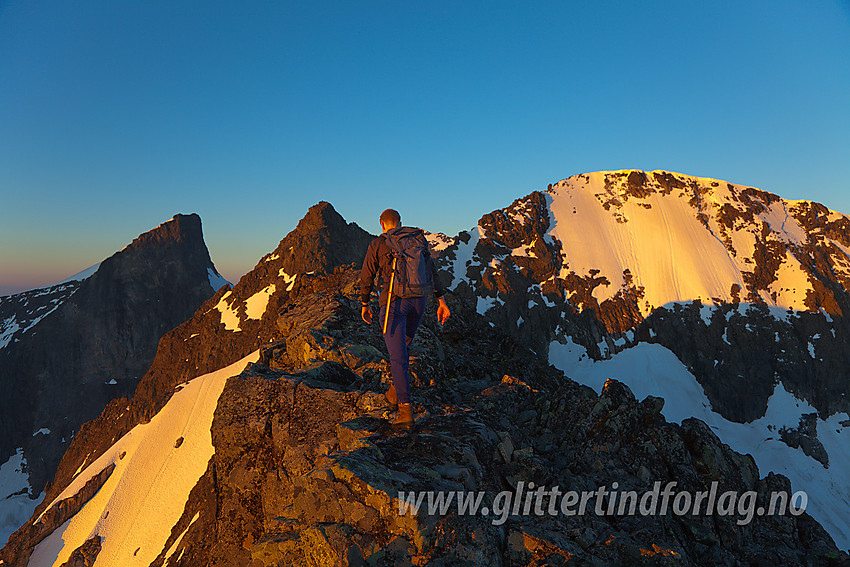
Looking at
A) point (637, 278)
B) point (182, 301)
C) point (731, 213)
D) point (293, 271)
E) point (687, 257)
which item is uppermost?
point (731, 213)

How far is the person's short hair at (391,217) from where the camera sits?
28.2ft

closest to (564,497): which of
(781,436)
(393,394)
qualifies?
(393,394)

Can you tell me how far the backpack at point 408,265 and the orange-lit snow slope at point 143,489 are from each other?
104ft

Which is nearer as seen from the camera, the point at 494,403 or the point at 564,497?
the point at 564,497

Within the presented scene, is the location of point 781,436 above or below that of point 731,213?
below

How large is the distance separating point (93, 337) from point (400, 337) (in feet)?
459

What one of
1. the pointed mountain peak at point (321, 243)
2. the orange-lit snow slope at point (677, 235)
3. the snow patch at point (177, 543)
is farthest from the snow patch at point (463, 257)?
the snow patch at point (177, 543)

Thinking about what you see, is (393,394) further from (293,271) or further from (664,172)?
(664,172)

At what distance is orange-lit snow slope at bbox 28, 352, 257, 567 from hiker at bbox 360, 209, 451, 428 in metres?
31.1

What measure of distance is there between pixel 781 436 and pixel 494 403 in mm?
101753

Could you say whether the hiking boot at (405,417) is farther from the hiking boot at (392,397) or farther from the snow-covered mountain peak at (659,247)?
the snow-covered mountain peak at (659,247)

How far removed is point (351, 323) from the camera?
15492 mm

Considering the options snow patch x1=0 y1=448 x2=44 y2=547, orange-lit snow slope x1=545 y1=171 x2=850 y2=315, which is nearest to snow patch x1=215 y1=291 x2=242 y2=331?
snow patch x1=0 y1=448 x2=44 y2=547

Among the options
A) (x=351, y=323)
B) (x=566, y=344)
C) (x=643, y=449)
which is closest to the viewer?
(x=643, y=449)
